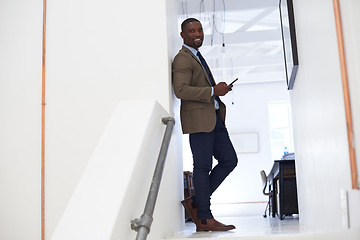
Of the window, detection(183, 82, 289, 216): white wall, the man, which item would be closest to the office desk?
the man

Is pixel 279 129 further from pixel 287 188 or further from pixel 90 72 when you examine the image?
pixel 90 72

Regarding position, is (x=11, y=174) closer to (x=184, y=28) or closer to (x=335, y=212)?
(x=184, y=28)

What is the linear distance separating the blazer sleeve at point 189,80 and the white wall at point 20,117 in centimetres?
90

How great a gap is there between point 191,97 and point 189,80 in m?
0.13

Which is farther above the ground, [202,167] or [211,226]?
[202,167]

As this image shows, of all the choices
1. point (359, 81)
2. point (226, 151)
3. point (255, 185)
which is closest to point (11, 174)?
point (226, 151)

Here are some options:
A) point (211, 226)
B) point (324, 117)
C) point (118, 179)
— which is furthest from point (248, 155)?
point (118, 179)

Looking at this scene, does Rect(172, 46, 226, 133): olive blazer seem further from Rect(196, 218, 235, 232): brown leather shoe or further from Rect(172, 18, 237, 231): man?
Rect(196, 218, 235, 232): brown leather shoe

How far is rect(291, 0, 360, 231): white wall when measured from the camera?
1.61m

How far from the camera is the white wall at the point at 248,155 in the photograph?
11.6m

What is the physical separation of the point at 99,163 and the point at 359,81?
3.08 feet

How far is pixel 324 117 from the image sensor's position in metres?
1.95

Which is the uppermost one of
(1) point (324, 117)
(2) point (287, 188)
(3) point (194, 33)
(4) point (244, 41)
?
(4) point (244, 41)

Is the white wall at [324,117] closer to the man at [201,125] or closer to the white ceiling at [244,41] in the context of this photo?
the man at [201,125]
